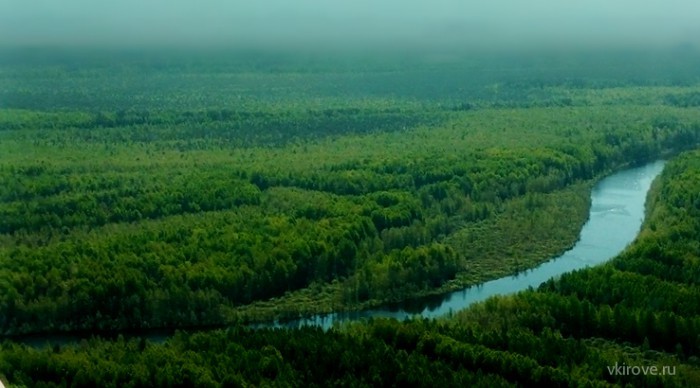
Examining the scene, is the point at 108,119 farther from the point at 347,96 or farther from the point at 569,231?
the point at 569,231

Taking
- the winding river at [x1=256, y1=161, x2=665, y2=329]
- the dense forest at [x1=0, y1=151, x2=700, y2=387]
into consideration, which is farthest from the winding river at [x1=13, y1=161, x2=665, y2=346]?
the dense forest at [x1=0, y1=151, x2=700, y2=387]

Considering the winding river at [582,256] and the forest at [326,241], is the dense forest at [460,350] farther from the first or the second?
the winding river at [582,256]

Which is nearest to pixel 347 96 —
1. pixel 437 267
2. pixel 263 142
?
pixel 263 142

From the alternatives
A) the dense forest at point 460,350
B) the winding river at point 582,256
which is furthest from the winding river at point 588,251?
the dense forest at point 460,350

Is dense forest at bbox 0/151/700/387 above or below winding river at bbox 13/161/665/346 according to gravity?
above

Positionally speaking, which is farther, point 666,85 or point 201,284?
point 666,85

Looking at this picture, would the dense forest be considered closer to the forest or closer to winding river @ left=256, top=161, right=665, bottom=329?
the forest

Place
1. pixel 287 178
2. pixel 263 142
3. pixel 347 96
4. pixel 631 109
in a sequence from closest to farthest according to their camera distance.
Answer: pixel 287 178, pixel 263 142, pixel 631 109, pixel 347 96
